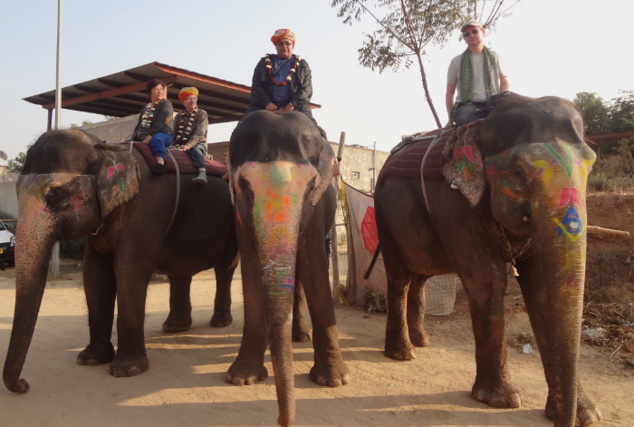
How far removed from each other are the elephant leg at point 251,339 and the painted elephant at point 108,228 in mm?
982

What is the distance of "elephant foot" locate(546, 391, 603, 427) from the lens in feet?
11.2

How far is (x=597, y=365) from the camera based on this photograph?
15.9 ft

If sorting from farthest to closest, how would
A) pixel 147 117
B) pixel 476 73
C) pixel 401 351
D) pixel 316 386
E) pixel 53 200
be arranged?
pixel 147 117 → pixel 401 351 → pixel 476 73 → pixel 316 386 → pixel 53 200

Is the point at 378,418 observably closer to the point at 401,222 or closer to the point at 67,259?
the point at 401,222

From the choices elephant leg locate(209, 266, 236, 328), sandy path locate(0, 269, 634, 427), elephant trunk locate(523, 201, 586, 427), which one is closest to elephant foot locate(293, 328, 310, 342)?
sandy path locate(0, 269, 634, 427)

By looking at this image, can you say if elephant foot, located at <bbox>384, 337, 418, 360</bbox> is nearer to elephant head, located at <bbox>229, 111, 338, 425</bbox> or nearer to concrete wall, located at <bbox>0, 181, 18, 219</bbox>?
elephant head, located at <bbox>229, 111, 338, 425</bbox>

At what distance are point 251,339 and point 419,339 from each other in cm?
214

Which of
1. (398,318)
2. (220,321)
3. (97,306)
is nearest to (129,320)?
(97,306)

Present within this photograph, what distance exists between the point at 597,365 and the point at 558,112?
9.22ft

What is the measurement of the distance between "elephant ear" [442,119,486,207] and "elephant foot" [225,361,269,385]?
84.0 inches

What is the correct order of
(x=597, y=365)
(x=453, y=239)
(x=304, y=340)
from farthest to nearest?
(x=304, y=340), (x=597, y=365), (x=453, y=239)

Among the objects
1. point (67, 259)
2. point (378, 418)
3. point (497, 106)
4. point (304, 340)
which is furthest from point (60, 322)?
point (67, 259)

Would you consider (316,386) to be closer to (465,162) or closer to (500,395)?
(500,395)

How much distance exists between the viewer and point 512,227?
3309mm
